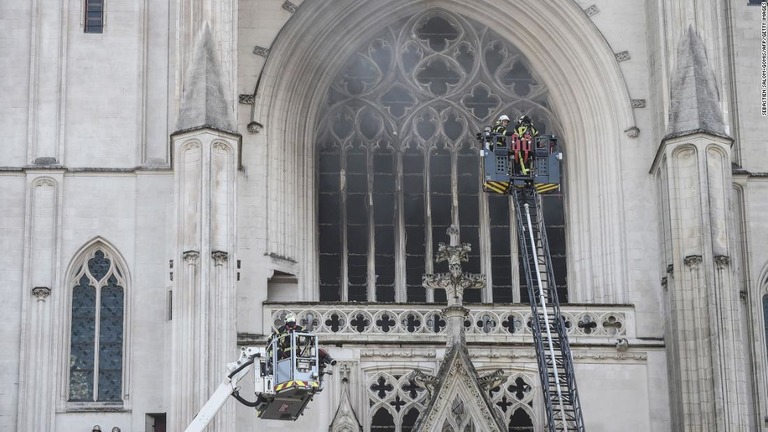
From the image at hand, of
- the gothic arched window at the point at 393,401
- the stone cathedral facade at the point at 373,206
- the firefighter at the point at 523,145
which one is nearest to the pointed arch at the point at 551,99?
the stone cathedral facade at the point at 373,206

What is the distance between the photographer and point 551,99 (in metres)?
36.4

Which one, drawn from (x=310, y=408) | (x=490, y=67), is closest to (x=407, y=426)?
(x=310, y=408)

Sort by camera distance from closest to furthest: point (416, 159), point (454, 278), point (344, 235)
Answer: point (454, 278)
point (344, 235)
point (416, 159)

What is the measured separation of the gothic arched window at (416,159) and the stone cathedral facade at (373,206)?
0.12 feet

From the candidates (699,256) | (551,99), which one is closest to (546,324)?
(699,256)

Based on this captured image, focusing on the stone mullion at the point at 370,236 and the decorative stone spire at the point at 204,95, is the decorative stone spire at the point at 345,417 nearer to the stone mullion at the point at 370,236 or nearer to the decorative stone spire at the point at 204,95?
the stone mullion at the point at 370,236

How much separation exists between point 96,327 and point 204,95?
3.85 metres

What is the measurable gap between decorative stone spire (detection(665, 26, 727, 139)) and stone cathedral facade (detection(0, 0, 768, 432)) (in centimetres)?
4

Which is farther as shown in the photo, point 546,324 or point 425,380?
point 425,380

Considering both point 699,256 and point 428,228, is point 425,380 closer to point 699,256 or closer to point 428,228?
point 428,228

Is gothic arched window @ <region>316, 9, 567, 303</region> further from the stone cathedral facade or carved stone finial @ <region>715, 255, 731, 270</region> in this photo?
carved stone finial @ <region>715, 255, 731, 270</region>

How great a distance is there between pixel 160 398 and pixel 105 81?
198 inches

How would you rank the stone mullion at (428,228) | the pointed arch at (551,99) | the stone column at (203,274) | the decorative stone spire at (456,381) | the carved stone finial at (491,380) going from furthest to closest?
1. the stone mullion at (428,228)
2. the pointed arch at (551,99)
3. the carved stone finial at (491,380)
4. the decorative stone spire at (456,381)
5. the stone column at (203,274)

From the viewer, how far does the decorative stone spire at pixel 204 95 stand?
32.9 metres
